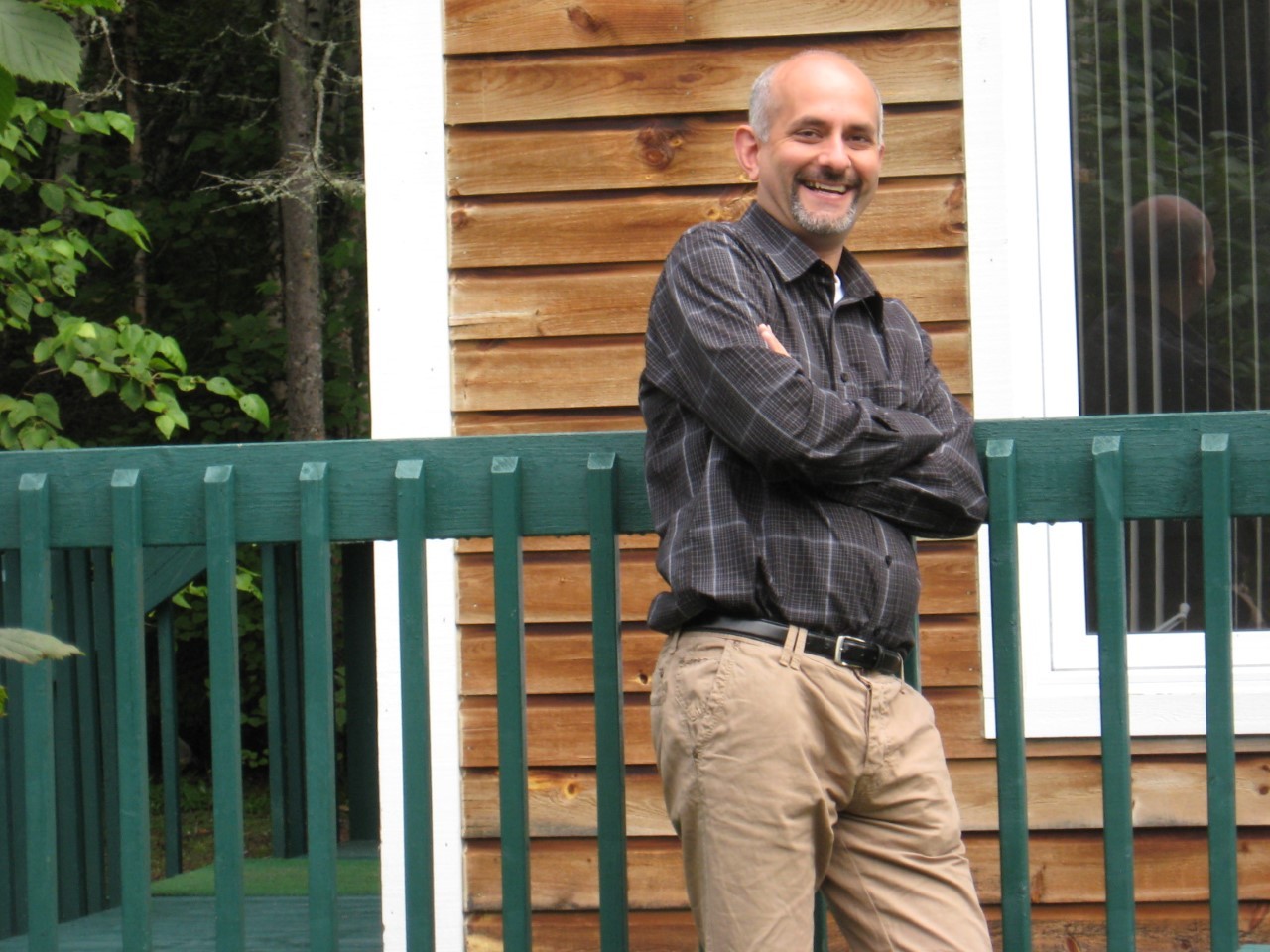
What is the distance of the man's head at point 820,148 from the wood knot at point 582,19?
1.66 metres

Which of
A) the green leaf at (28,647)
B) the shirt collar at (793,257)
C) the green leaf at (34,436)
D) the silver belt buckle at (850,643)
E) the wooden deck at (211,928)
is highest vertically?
the green leaf at (34,436)

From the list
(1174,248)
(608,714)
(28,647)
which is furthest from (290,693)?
(28,647)

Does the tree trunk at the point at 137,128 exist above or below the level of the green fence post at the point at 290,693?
above

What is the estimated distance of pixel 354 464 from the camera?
248cm

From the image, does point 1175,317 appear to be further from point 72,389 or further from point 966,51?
point 72,389

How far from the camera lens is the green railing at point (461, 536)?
2.31 m

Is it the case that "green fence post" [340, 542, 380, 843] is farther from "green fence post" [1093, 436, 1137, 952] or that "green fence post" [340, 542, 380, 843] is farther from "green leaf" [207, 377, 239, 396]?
"green fence post" [1093, 436, 1137, 952]

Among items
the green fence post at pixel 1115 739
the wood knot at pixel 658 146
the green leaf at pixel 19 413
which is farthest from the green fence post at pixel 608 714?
the green leaf at pixel 19 413

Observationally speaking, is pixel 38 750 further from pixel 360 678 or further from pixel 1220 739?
pixel 360 678

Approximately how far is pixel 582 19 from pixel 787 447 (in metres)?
2.13

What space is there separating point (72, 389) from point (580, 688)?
7.46 m

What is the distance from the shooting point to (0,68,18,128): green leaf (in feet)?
4.70

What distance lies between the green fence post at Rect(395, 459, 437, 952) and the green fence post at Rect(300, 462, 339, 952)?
0.12 meters

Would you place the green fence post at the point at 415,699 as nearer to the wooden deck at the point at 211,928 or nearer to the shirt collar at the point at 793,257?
the shirt collar at the point at 793,257
